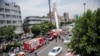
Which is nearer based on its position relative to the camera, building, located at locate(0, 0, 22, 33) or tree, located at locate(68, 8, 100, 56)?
tree, located at locate(68, 8, 100, 56)

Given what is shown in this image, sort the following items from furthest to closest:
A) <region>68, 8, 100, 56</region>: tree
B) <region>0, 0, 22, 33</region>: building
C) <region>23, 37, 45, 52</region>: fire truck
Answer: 1. <region>0, 0, 22, 33</region>: building
2. <region>23, 37, 45, 52</region>: fire truck
3. <region>68, 8, 100, 56</region>: tree

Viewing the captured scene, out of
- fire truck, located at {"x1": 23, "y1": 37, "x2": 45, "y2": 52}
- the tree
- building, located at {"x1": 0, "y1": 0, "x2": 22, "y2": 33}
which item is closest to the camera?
the tree

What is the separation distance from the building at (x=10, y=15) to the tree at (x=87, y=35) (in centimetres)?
2276

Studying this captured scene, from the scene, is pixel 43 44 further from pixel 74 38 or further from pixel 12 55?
pixel 74 38

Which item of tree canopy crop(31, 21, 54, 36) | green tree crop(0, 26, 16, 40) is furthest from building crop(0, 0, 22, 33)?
green tree crop(0, 26, 16, 40)

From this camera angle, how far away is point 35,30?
39.1m

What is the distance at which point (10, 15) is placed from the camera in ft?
134

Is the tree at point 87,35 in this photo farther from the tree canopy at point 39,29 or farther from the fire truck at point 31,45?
the tree canopy at point 39,29

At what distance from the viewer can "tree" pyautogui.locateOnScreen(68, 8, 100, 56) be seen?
44.6 ft

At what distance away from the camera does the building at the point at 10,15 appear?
1477 inches

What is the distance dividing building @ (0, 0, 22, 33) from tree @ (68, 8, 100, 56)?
22759 mm

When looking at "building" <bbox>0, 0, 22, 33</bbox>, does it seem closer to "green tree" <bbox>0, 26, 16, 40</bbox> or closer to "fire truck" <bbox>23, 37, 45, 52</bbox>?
"green tree" <bbox>0, 26, 16, 40</bbox>

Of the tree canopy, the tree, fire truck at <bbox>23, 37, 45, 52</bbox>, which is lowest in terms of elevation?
fire truck at <bbox>23, 37, 45, 52</bbox>

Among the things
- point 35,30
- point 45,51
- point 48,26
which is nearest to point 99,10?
point 45,51
